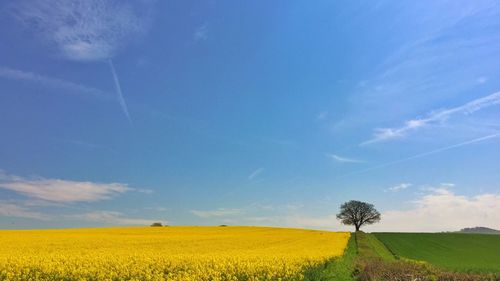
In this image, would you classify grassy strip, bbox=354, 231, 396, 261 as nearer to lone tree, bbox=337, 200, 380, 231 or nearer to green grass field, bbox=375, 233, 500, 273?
green grass field, bbox=375, 233, 500, 273

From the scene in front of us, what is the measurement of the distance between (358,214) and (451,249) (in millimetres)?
42090

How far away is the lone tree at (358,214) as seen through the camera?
334 feet

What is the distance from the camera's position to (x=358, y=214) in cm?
10256

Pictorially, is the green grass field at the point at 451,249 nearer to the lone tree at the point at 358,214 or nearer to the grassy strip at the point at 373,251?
the grassy strip at the point at 373,251

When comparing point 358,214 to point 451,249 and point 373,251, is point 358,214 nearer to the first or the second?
point 451,249

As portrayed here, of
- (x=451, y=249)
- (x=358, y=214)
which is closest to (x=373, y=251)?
(x=451, y=249)

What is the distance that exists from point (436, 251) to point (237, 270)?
4722 centimetres

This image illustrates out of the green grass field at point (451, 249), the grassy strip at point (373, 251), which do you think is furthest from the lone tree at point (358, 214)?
the grassy strip at point (373, 251)

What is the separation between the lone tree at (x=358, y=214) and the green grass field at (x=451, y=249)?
75.9ft

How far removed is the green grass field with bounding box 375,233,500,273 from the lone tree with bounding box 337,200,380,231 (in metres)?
23.1

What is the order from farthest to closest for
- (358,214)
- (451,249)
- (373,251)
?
(358,214), (451,249), (373,251)

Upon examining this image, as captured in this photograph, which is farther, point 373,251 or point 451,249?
point 451,249

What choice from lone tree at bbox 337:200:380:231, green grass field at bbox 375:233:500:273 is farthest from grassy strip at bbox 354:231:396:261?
lone tree at bbox 337:200:380:231

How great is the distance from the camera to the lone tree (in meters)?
102
